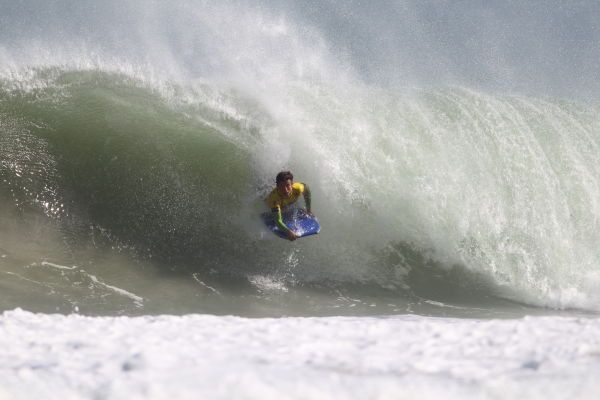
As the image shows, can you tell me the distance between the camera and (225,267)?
7629mm

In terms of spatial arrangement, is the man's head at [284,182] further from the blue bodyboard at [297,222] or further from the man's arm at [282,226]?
the blue bodyboard at [297,222]

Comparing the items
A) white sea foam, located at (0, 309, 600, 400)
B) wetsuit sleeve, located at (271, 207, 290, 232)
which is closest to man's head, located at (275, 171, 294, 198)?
wetsuit sleeve, located at (271, 207, 290, 232)

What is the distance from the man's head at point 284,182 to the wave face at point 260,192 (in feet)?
2.65

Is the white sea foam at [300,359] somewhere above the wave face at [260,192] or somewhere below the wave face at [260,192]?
below

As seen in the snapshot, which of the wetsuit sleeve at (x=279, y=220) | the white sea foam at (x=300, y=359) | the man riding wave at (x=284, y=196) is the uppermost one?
the man riding wave at (x=284, y=196)

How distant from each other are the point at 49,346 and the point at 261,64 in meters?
7.76

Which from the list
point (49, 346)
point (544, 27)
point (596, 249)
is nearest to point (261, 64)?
point (596, 249)

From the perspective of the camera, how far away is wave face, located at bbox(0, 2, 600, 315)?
738 cm

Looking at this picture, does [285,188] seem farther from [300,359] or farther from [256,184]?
[300,359]

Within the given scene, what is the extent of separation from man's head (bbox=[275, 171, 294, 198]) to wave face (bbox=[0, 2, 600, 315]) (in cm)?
81

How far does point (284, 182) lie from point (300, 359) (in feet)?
13.6

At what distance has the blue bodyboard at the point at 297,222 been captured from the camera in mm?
7473

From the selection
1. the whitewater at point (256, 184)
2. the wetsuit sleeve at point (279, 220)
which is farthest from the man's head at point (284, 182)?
the whitewater at point (256, 184)

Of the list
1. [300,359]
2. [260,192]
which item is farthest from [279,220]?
[300,359]
